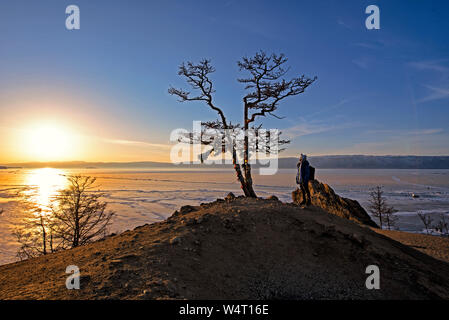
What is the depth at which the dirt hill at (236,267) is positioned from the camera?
162 inches

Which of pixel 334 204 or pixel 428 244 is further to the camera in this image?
pixel 334 204

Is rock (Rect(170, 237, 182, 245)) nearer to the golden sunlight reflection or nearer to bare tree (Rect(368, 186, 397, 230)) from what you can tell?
bare tree (Rect(368, 186, 397, 230))

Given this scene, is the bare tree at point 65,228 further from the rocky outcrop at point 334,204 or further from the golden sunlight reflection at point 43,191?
the rocky outcrop at point 334,204

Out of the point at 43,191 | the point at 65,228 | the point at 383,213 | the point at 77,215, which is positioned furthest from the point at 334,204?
the point at 43,191

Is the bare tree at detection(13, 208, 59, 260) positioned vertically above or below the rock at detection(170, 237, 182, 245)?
below

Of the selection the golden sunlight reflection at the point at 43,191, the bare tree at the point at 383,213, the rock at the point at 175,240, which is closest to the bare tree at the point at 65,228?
the golden sunlight reflection at the point at 43,191

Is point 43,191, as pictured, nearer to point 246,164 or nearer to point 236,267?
point 246,164

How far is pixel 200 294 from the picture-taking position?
4.00m

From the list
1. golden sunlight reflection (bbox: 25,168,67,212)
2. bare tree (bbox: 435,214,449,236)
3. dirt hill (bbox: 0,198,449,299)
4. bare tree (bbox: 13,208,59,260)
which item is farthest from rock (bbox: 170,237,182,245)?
bare tree (bbox: 435,214,449,236)

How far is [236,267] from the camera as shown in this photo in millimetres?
5211

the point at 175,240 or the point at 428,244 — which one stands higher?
the point at 175,240

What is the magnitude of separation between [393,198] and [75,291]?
2119 inches

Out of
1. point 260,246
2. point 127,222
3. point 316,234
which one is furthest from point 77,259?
point 127,222

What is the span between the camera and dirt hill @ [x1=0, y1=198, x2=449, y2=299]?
13.5 feet
